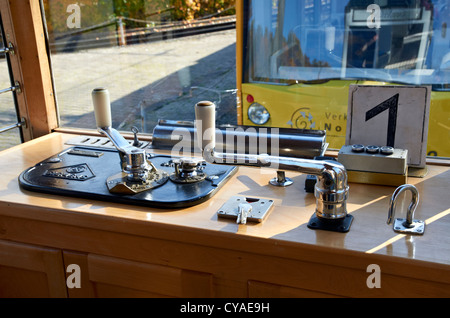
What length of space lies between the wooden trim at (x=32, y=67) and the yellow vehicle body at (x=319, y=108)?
906 millimetres

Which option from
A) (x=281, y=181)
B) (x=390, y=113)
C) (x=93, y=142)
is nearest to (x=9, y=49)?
(x=93, y=142)

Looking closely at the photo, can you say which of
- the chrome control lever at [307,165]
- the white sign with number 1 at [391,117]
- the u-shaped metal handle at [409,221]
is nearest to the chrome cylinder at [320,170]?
the chrome control lever at [307,165]

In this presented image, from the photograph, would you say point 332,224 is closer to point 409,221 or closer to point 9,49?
point 409,221

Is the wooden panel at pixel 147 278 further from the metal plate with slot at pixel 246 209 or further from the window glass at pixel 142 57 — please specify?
the window glass at pixel 142 57

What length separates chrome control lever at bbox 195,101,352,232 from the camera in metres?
0.98

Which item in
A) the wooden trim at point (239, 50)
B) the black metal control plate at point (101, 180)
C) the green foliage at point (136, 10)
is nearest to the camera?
the black metal control plate at point (101, 180)

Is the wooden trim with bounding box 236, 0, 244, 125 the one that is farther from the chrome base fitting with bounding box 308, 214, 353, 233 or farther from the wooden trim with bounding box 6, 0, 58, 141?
the chrome base fitting with bounding box 308, 214, 353, 233

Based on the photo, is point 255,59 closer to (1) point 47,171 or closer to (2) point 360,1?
(2) point 360,1

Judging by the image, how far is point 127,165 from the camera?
1.29 m

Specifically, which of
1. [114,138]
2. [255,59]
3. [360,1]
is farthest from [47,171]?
[360,1]

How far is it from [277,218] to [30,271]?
0.74 m

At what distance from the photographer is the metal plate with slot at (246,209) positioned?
1078 millimetres

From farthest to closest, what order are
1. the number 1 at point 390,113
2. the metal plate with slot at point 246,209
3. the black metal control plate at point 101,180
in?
the number 1 at point 390,113, the black metal control plate at point 101,180, the metal plate with slot at point 246,209

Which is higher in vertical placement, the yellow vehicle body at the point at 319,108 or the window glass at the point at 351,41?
the window glass at the point at 351,41
